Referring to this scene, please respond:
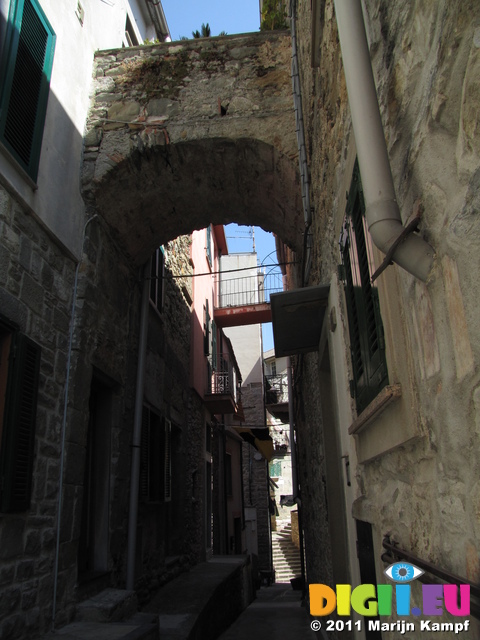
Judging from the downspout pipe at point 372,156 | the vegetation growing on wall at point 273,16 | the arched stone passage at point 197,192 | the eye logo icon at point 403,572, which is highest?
the vegetation growing on wall at point 273,16

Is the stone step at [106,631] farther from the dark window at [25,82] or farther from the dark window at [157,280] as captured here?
the dark window at [157,280]

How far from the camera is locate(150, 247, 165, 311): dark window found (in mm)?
7719

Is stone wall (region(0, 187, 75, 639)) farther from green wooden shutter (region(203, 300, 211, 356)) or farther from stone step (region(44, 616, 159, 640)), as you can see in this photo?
green wooden shutter (region(203, 300, 211, 356))

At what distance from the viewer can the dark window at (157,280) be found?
772 centimetres

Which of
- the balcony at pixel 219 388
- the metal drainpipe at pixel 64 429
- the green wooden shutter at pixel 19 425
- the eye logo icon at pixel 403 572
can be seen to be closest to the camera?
the eye logo icon at pixel 403 572

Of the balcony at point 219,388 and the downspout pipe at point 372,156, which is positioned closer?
the downspout pipe at point 372,156

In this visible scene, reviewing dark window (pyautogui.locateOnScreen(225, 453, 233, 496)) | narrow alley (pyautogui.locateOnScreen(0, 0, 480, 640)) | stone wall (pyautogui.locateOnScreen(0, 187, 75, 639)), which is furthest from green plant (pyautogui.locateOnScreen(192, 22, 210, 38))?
dark window (pyautogui.locateOnScreen(225, 453, 233, 496))

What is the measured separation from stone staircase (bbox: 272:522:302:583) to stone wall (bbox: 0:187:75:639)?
2013 centimetres

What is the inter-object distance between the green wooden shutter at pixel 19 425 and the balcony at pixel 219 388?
7.55 meters

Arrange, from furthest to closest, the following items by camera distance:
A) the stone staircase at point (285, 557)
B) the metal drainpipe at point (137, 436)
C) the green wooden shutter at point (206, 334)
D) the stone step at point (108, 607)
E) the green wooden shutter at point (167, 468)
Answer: the stone staircase at point (285, 557)
the green wooden shutter at point (206, 334)
the green wooden shutter at point (167, 468)
the metal drainpipe at point (137, 436)
the stone step at point (108, 607)

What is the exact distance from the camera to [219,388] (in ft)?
41.9

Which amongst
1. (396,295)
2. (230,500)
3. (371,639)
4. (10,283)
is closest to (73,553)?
(10,283)

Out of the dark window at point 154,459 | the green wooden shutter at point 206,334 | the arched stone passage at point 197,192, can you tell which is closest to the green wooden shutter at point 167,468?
the dark window at point 154,459

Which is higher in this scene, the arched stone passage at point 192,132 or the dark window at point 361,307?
the arched stone passage at point 192,132
